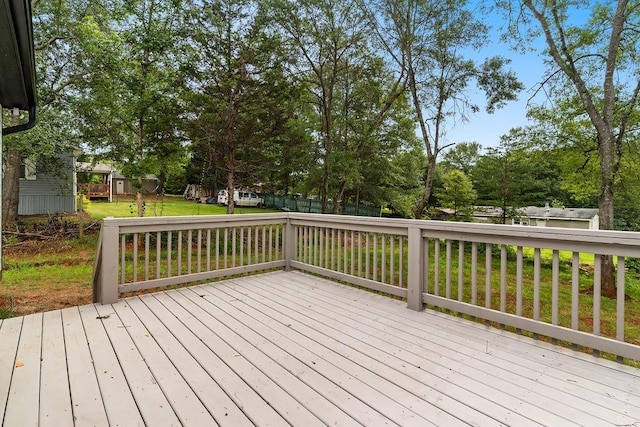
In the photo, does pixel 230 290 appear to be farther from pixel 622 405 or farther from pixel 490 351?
Answer: pixel 622 405

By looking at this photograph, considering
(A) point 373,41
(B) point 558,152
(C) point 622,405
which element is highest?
(A) point 373,41

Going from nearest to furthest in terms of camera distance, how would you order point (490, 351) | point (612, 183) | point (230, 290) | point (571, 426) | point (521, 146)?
Result: point (571, 426) < point (490, 351) < point (230, 290) < point (612, 183) < point (521, 146)

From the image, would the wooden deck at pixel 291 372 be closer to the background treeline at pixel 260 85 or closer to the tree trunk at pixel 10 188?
the background treeline at pixel 260 85

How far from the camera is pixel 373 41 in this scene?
9633mm

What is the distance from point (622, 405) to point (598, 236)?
1.01m

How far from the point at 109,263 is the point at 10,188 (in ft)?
32.6

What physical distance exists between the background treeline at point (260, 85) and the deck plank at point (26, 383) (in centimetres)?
592

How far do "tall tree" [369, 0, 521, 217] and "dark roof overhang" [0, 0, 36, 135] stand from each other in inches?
332

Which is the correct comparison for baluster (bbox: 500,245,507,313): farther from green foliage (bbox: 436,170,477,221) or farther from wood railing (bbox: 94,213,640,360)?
green foliage (bbox: 436,170,477,221)

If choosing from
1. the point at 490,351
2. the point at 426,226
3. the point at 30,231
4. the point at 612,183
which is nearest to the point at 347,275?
the point at 426,226

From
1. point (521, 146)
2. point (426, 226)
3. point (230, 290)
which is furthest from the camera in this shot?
point (521, 146)

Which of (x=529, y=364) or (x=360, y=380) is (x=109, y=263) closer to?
(x=360, y=380)

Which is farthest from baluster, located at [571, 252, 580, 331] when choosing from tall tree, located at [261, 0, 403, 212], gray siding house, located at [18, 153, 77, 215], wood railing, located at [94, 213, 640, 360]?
gray siding house, located at [18, 153, 77, 215]

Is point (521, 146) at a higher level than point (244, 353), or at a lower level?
higher
